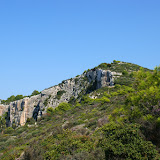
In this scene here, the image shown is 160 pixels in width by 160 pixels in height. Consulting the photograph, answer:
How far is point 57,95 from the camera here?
89.9 metres

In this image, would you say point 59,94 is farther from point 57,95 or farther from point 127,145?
point 127,145

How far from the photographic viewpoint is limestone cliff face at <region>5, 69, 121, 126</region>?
70812 mm

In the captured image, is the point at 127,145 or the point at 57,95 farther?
the point at 57,95

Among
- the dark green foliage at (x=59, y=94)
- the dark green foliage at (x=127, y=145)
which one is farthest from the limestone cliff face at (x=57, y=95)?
the dark green foliage at (x=127, y=145)

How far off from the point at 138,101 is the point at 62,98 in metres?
71.7

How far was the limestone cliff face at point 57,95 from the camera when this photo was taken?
70.8 metres

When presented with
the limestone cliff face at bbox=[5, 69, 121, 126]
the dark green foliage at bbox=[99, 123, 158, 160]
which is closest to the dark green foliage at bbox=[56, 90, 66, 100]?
the limestone cliff face at bbox=[5, 69, 121, 126]

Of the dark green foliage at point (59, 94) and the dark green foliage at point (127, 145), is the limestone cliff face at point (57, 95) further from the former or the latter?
the dark green foliage at point (127, 145)

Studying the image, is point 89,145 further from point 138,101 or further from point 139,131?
point 138,101

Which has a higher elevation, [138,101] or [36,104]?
[36,104]

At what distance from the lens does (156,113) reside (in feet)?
48.2

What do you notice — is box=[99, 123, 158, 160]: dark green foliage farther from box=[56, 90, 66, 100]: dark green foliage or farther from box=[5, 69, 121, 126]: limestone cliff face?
box=[56, 90, 66, 100]: dark green foliage

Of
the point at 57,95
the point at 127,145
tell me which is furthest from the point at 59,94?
the point at 127,145

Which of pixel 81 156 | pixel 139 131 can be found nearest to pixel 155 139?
pixel 139 131
